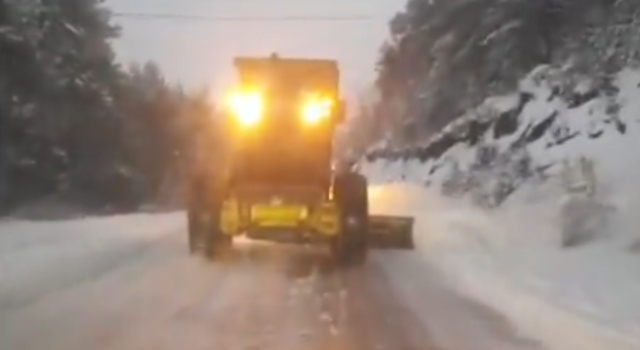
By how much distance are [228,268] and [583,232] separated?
597 centimetres

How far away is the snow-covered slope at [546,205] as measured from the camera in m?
12.0

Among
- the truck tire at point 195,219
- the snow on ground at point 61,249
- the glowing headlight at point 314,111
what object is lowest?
the snow on ground at point 61,249

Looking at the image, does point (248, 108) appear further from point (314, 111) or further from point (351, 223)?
point (351, 223)

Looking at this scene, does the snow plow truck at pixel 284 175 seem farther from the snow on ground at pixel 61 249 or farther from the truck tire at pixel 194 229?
the snow on ground at pixel 61 249

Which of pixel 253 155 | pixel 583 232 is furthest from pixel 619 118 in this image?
pixel 253 155

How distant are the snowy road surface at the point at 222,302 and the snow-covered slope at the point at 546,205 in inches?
27.9

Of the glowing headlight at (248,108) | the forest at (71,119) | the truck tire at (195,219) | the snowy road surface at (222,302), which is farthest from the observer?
the forest at (71,119)

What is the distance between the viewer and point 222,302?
12.2 meters

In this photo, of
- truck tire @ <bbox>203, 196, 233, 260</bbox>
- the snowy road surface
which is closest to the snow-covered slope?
the snowy road surface

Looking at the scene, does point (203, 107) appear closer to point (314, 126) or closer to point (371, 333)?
point (314, 126)

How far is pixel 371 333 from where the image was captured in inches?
410

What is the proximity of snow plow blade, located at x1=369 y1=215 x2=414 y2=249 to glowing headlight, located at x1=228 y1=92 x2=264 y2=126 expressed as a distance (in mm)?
3438

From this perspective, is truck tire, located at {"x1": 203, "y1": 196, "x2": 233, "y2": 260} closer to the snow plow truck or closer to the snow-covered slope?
the snow plow truck

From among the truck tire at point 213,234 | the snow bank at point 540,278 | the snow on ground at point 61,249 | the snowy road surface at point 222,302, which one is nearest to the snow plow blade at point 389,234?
the snow bank at point 540,278
